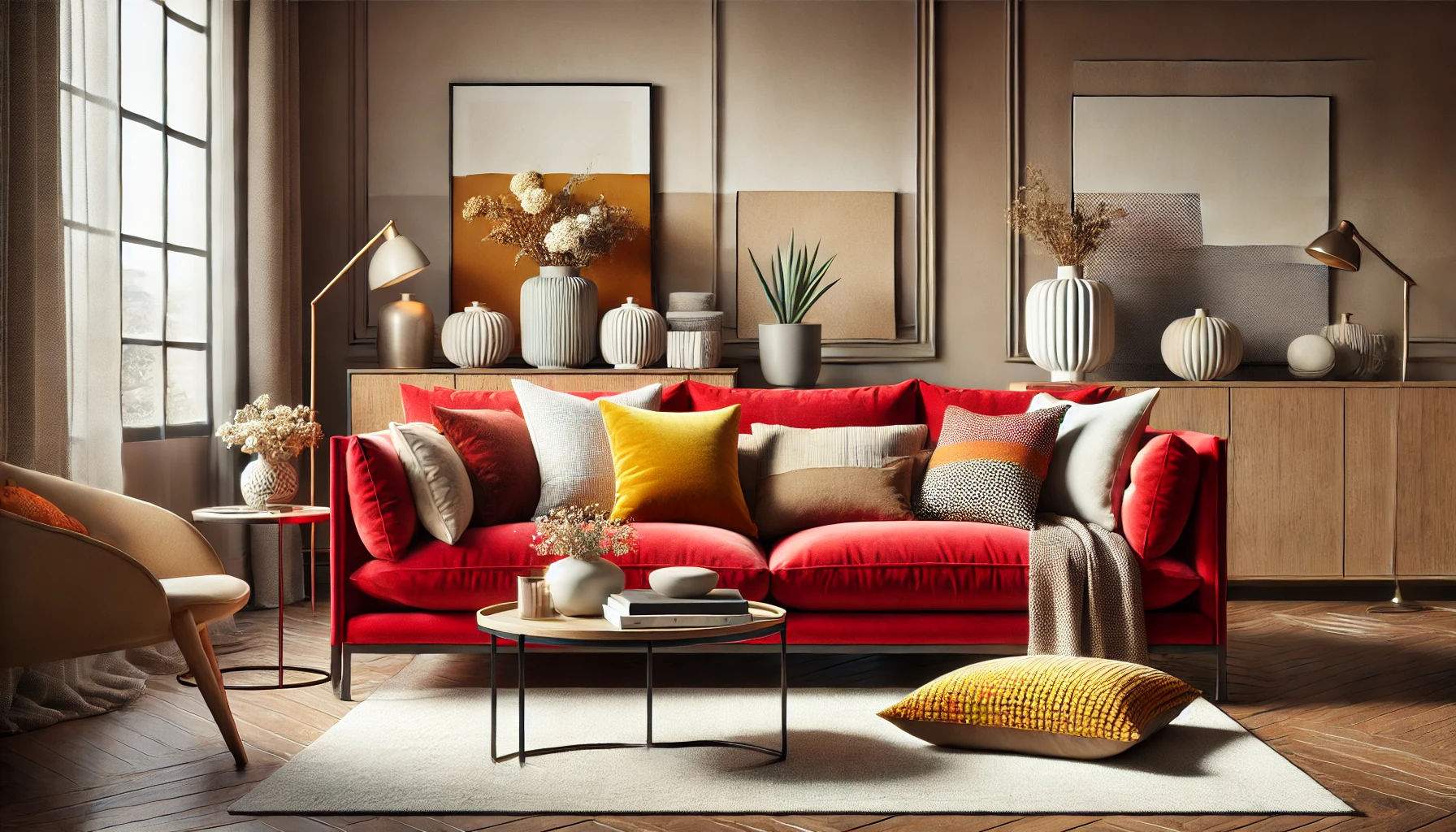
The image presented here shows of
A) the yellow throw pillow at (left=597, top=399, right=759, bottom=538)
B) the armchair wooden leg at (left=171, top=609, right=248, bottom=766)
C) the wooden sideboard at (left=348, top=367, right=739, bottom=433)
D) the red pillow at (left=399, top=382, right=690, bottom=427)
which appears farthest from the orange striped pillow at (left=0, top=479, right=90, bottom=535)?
the wooden sideboard at (left=348, top=367, right=739, bottom=433)

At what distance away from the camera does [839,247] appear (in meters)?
5.08

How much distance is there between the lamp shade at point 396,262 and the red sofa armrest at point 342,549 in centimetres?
148

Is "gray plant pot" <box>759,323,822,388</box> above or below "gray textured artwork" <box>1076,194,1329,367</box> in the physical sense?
below

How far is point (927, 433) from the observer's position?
146 inches

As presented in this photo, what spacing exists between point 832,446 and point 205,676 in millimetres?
1856

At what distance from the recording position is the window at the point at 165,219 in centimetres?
399

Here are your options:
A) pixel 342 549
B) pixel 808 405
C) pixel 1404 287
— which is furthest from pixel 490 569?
pixel 1404 287

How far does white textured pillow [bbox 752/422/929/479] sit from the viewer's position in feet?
11.6

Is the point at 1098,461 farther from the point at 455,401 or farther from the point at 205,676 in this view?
the point at 205,676

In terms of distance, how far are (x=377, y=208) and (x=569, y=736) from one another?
308 cm

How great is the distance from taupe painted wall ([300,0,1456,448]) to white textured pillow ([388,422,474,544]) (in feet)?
6.60

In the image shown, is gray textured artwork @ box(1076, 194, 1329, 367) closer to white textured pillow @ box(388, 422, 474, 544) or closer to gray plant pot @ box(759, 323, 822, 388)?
gray plant pot @ box(759, 323, 822, 388)

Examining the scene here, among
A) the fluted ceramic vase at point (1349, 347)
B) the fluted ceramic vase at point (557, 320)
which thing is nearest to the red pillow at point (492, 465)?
the fluted ceramic vase at point (557, 320)

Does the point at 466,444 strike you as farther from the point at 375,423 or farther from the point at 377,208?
the point at 377,208
